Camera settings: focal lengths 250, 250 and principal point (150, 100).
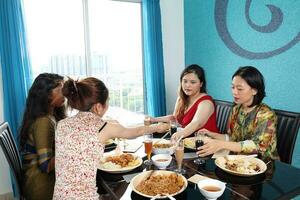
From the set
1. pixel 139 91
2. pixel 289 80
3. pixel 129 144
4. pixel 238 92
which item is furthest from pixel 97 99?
pixel 139 91

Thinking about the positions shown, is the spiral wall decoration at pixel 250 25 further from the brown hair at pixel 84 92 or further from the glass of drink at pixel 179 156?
the brown hair at pixel 84 92

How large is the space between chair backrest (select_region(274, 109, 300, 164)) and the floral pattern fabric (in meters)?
1.30

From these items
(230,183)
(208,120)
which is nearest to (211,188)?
(230,183)

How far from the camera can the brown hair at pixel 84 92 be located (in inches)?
50.5

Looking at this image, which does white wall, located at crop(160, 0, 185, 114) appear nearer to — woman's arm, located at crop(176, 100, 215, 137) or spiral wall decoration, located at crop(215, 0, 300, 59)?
spiral wall decoration, located at crop(215, 0, 300, 59)

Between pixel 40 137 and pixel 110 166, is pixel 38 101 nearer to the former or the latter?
pixel 40 137

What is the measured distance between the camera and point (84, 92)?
128cm

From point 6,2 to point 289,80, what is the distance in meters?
2.99

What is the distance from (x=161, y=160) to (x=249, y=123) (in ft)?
2.49

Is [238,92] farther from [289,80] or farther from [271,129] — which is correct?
[289,80]

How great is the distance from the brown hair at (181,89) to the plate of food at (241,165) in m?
0.98

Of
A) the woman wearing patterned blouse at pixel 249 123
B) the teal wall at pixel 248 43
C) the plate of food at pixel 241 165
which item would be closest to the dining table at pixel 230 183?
the plate of food at pixel 241 165

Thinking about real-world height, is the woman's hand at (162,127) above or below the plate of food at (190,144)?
above

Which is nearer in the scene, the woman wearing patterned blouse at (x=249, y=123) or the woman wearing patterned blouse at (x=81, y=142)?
the woman wearing patterned blouse at (x=81, y=142)
